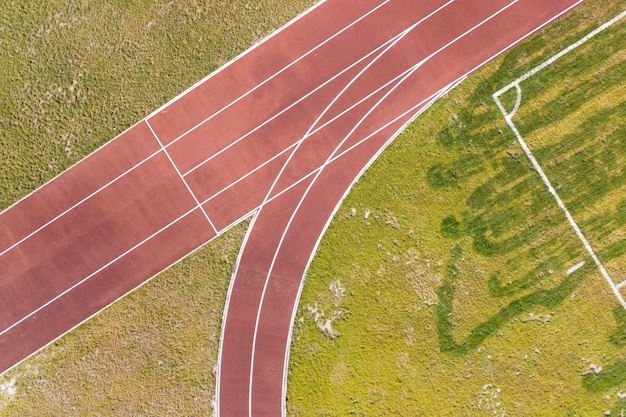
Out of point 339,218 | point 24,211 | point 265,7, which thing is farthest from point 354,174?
point 24,211

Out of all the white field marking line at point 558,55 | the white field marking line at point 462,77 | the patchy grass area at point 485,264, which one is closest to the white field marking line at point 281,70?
the white field marking line at point 462,77

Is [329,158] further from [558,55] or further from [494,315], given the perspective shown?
[558,55]

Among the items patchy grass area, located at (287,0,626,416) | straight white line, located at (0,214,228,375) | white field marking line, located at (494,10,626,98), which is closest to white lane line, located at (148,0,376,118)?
straight white line, located at (0,214,228,375)

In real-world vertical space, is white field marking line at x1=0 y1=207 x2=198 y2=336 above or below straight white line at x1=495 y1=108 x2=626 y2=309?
above

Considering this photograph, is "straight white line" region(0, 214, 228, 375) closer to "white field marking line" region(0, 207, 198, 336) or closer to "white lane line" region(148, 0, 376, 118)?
"white field marking line" region(0, 207, 198, 336)

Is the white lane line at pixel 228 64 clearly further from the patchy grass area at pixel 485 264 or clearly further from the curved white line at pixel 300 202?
the patchy grass area at pixel 485 264
